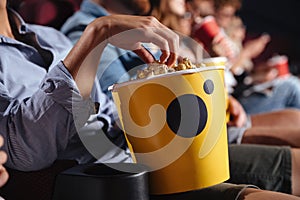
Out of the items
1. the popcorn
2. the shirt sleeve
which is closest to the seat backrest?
the shirt sleeve

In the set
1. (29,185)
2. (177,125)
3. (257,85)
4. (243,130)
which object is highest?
(177,125)

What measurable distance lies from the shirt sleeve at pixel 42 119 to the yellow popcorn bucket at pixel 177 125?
0.24 feet

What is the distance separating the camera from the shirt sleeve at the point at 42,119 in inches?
30.7

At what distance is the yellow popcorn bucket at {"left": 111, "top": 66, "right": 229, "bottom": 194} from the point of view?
0.75m

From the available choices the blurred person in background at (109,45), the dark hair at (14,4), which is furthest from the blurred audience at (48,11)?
the dark hair at (14,4)

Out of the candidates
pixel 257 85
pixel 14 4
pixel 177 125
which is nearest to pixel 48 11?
pixel 14 4

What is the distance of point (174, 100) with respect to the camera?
76cm

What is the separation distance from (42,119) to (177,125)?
22cm

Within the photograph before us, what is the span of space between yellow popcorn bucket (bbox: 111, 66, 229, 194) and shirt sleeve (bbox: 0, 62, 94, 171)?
0.07 metres

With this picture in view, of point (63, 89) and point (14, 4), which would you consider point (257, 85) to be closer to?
point (14, 4)

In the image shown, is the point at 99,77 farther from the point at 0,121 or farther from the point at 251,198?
the point at 251,198

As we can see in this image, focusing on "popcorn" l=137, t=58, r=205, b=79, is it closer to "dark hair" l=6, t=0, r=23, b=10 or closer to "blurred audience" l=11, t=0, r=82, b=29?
"dark hair" l=6, t=0, r=23, b=10

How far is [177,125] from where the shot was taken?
77cm

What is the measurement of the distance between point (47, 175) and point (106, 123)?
0.17m
